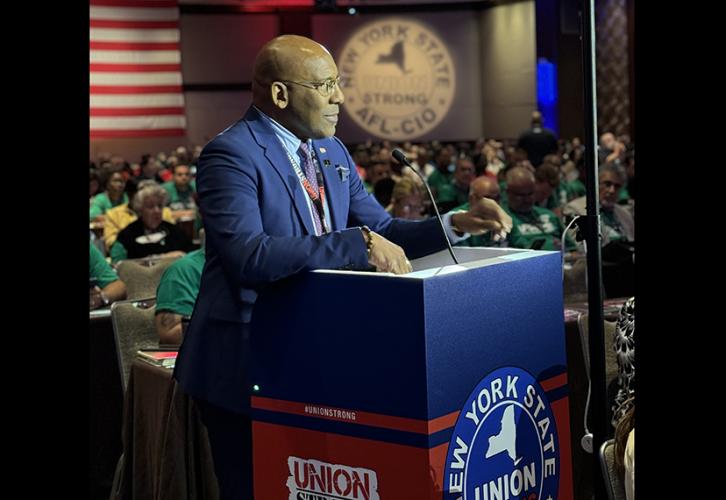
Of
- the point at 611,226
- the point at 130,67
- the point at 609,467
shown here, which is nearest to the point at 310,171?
the point at 609,467

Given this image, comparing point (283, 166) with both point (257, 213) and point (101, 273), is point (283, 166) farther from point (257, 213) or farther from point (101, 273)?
point (101, 273)

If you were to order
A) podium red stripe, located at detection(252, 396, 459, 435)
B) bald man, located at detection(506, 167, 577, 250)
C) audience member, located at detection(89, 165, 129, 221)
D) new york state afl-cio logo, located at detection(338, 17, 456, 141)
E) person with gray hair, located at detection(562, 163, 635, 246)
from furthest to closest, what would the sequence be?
1. new york state afl-cio logo, located at detection(338, 17, 456, 141)
2. audience member, located at detection(89, 165, 129, 221)
3. person with gray hair, located at detection(562, 163, 635, 246)
4. bald man, located at detection(506, 167, 577, 250)
5. podium red stripe, located at detection(252, 396, 459, 435)

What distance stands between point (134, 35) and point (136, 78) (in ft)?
2.50

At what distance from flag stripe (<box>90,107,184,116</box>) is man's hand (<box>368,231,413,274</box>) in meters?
18.1

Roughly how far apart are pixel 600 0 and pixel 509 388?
2067 cm

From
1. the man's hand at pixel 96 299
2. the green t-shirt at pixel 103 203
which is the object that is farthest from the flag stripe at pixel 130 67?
the man's hand at pixel 96 299

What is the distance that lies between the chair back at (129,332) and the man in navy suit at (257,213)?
6.09 ft

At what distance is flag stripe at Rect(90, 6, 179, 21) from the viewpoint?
64.5 feet

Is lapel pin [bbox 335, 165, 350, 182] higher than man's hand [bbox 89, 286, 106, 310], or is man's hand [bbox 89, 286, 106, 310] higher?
lapel pin [bbox 335, 165, 350, 182]

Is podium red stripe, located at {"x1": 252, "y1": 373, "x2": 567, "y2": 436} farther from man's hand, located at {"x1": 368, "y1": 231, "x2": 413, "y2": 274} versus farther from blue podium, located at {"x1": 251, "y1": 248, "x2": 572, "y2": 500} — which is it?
man's hand, located at {"x1": 368, "y1": 231, "x2": 413, "y2": 274}

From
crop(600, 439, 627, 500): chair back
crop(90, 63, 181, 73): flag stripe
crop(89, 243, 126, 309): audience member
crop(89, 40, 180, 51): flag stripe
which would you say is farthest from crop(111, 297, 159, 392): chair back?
crop(89, 40, 180, 51): flag stripe

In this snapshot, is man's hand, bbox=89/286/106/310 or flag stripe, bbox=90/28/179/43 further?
flag stripe, bbox=90/28/179/43

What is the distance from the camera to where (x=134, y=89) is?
797 inches

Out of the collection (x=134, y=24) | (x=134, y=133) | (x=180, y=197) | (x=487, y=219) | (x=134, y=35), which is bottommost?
(x=487, y=219)
